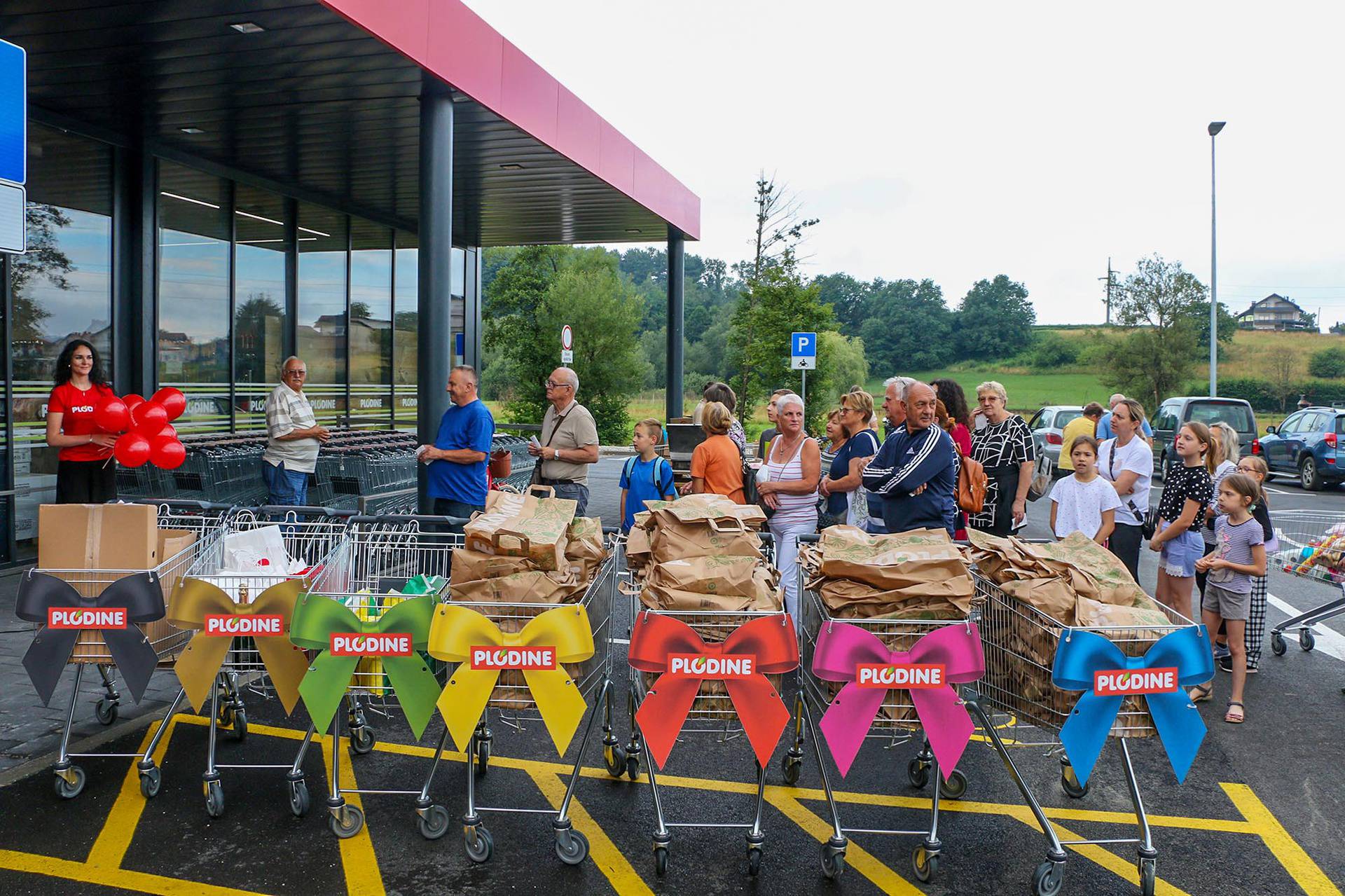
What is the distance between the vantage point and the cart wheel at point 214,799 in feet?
14.5

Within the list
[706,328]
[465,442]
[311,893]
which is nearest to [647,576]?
[311,893]

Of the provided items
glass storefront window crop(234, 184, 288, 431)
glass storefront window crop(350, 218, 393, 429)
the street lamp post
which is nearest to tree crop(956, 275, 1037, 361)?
the street lamp post

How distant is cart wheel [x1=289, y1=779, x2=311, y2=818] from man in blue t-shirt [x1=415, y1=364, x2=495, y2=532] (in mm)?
3017

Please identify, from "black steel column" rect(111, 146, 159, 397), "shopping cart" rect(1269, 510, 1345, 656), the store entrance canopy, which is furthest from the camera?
"black steel column" rect(111, 146, 159, 397)

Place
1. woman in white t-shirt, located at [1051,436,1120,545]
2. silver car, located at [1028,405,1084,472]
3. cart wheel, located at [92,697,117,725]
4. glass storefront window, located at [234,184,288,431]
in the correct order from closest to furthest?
cart wheel, located at [92,697,117,725] → woman in white t-shirt, located at [1051,436,1120,545] → glass storefront window, located at [234,184,288,431] → silver car, located at [1028,405,1084,472]

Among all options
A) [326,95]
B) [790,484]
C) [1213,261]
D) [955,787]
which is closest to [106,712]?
[790,484]

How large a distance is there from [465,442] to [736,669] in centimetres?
394

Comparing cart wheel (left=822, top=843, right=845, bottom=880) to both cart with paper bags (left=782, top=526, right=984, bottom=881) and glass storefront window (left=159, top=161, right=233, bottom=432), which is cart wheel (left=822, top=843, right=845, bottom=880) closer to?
cart with paper bags (left=782, top=526, right=984, bottom=881)

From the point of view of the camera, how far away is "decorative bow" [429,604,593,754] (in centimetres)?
398

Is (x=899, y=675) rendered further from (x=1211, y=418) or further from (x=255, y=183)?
(x=1211, y=418)

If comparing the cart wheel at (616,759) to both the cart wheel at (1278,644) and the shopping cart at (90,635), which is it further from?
the cart wheel at (1278,644)

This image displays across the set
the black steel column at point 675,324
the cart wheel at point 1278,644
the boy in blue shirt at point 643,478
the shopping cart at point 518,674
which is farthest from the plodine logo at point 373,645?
the black steel column at point 675,324

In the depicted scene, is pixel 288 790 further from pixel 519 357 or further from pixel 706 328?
pixel 706 328

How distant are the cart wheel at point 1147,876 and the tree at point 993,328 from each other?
80894 mm
